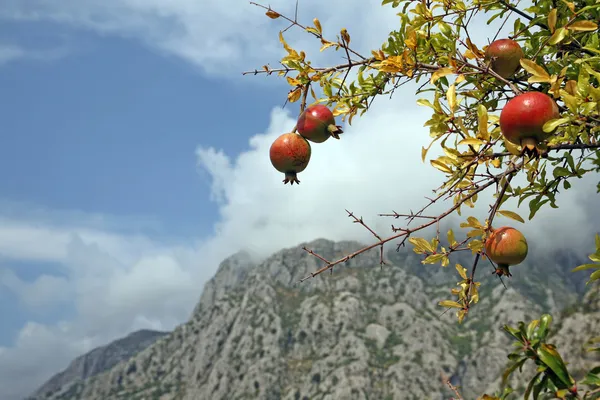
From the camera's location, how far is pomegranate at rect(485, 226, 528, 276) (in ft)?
12.9

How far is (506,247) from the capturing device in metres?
3.96

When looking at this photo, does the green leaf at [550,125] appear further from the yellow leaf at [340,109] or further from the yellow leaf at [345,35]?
the yellow leaf at [340,109]

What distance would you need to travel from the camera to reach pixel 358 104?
5.71 metres

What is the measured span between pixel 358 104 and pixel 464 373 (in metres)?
218

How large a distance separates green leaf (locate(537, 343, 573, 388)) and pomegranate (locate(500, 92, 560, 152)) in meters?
1.65

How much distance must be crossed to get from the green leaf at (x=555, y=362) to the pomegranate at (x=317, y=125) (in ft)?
8.00

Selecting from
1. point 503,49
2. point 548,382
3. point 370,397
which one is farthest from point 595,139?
point 370,397

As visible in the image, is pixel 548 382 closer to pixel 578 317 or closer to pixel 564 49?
pixel 564 49

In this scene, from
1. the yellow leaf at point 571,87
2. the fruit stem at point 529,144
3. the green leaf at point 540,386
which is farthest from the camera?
the green leaf at point 540,386

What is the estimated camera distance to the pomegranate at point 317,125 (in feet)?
14.1

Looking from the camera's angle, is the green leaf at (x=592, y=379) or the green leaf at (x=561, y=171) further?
the green leaf at (x=561, y=171)

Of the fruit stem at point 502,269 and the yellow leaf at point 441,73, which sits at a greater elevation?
the yellow leaf at point 441,73

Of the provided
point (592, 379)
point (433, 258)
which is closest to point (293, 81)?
point (433, 258)

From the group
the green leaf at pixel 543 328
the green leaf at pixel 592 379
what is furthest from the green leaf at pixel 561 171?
the green leaf at pixel 592 379
